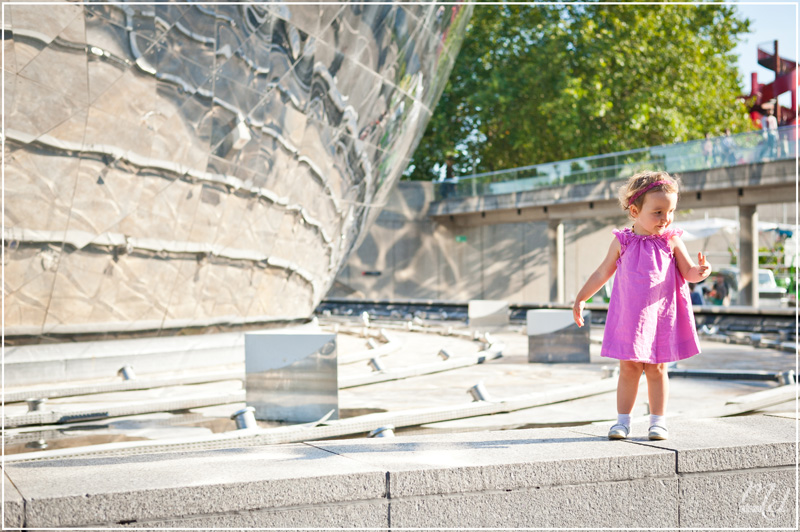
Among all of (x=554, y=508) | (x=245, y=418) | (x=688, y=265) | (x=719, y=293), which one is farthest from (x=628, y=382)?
(x=719, y=293)

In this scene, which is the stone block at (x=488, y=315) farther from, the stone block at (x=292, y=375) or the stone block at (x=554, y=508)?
the stone block at (x=554, y=508)

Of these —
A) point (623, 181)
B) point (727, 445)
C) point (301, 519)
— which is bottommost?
point (301, 519)

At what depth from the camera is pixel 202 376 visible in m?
7.29

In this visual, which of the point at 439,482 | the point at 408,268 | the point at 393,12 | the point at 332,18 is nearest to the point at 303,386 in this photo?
the point at 439,482

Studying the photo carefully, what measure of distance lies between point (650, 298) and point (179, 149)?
5174 mm

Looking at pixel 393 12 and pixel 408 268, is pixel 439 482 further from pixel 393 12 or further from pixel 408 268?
pixel 408 268

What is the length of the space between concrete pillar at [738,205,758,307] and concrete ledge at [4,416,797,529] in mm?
23573

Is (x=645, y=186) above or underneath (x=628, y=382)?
above

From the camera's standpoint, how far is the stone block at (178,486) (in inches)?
82.9

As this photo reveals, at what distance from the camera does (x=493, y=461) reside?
258 cm

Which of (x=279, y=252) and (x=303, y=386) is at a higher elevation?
(x=279, y=252)

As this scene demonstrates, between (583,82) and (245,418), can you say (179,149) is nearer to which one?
(245,418)

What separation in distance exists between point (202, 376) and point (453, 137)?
3031cm

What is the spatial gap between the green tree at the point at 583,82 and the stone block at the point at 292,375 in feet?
→ 91.7
